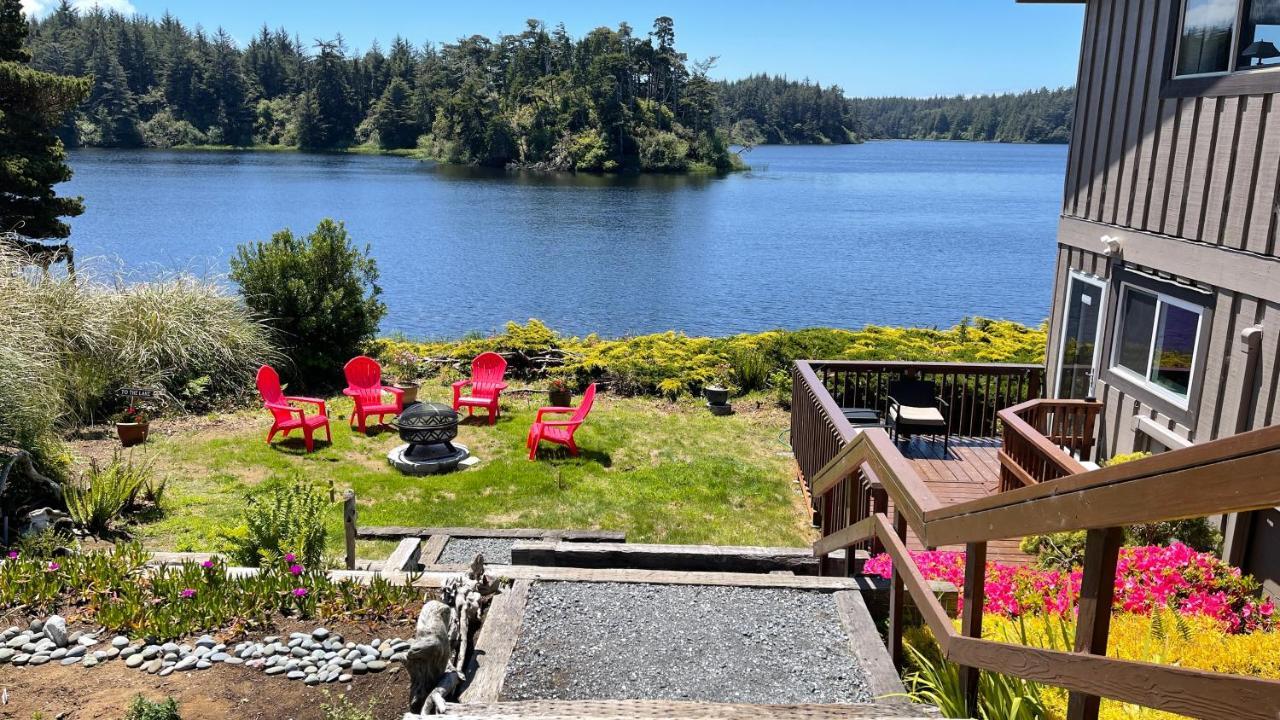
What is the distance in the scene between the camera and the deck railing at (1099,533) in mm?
1470

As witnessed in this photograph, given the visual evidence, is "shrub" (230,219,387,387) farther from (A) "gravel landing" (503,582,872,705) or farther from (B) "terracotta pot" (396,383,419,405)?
(A) "gravel landing" (503,582,872,705)

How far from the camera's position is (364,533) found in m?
7.22

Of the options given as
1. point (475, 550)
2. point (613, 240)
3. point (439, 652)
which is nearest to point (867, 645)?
point (439, 652)

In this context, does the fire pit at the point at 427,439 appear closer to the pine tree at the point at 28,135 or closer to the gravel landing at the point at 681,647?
the gravel landing at the point at 681,647

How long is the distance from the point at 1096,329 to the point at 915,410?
191 cm

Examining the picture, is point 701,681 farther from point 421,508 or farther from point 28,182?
point 28,182

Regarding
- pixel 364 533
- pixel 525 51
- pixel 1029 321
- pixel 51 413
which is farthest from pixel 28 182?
pixel 525 51

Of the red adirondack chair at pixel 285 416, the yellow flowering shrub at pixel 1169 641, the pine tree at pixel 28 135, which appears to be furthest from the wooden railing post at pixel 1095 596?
the pine tree at pixel 28 135

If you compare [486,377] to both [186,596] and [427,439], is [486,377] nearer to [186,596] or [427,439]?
[427,439]

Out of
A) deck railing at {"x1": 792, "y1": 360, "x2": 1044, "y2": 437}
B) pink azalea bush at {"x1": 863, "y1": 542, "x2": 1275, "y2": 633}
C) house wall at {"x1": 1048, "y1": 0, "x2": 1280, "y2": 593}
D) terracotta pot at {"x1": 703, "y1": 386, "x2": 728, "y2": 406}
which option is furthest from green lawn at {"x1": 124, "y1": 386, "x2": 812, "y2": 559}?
house wall at {"x1": 1048, "y1": 0, "x2": 1280, "y2": 593}

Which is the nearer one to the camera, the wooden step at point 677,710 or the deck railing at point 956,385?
the wooden step at point 677,710

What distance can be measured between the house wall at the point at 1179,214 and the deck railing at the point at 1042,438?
19 cm

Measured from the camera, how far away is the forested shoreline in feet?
279

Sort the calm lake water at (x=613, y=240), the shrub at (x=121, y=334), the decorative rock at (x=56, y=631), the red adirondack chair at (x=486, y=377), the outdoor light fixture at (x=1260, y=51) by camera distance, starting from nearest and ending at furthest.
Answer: the decorative rock at (x=56, y=631), the outdoor light fixture at (x=1260, y=51), the shrub at (x=121, y=334), the red adirondack chair at (x=486, y=377), the calm lake water at (x=613, y=240)
